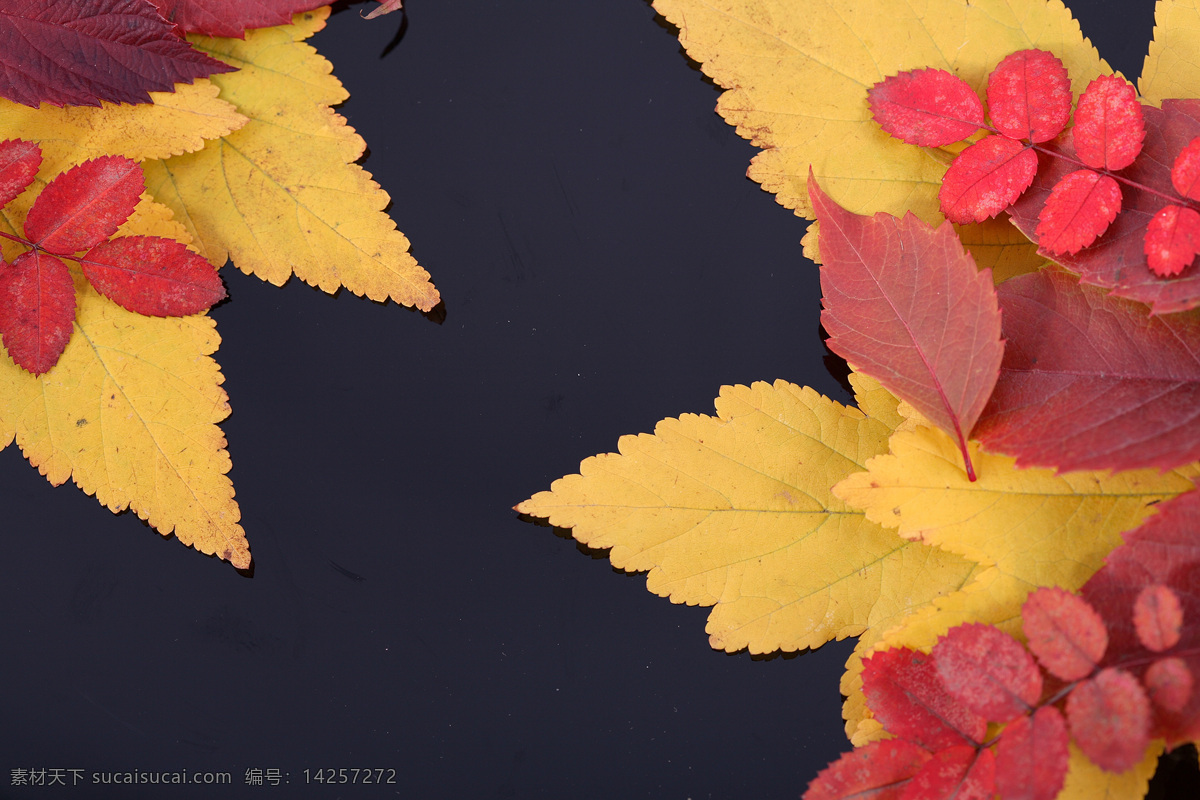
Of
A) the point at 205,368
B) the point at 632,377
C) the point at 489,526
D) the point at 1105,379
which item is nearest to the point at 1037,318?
the point at 1105,379

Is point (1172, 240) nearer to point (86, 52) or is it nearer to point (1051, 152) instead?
point (1051, 152)

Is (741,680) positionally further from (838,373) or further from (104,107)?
(104,107)

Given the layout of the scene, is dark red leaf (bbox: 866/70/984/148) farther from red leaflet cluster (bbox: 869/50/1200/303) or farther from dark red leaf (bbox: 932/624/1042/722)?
dark red leaf (bbox: 932/624/1042/722)

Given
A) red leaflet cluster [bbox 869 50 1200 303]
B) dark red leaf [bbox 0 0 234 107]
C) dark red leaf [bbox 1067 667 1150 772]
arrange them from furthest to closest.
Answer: dark red leaf [bbox 0 0 234 107] < red leaflet cluster [bbox 869 50 1200 303] < dark red leaf [bbox 1067 667 1150 772]

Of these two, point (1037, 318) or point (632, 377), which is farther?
point (632, 377)

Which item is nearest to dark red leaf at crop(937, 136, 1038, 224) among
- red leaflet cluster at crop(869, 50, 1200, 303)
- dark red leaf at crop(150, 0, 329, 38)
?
red leaflet cluster at crop(869, 50, 1200, 303)
